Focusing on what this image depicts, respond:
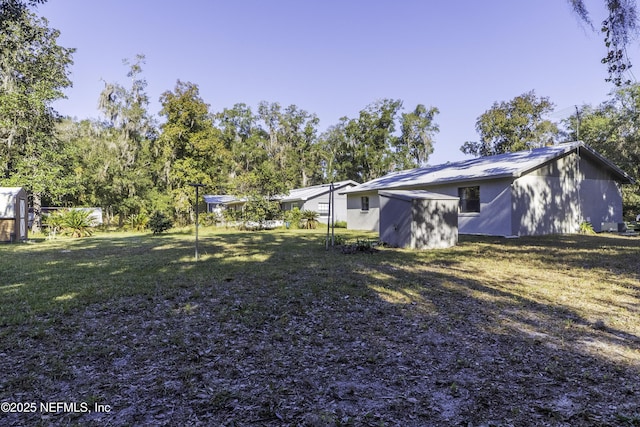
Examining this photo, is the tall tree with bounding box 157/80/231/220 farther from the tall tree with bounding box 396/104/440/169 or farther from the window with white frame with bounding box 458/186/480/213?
the tall tree with bounding box 396/104/440/169

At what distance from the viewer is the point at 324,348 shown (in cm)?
362

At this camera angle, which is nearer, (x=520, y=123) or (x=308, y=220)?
(x=308, y=220)

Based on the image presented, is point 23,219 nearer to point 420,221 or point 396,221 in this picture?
point 396,221

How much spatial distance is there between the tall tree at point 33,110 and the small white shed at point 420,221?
19.4 metres

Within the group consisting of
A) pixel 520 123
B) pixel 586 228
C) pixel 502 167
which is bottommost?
pixel 586 228

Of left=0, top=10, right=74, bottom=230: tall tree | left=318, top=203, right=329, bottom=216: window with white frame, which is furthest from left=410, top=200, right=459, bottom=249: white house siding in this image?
left=0, top=10, right=74, bottom=230: tall tree

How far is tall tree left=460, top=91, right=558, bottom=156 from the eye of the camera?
3231 cm

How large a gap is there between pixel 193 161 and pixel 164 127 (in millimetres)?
3176

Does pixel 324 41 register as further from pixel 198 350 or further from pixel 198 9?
pixel 198 350

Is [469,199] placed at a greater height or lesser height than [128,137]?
lesser

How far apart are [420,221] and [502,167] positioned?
5.60 meters

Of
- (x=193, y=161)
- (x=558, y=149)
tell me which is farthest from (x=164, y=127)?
(x=558, y=149)

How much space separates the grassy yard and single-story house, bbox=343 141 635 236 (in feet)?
22.5

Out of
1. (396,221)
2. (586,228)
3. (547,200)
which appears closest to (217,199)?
(396,221)
